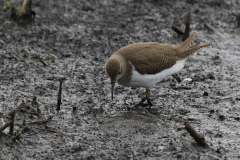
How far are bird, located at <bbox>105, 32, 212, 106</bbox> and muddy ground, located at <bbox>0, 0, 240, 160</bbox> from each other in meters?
0.54

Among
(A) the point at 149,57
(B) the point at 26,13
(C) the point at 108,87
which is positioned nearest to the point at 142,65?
(A) the point at 149,57

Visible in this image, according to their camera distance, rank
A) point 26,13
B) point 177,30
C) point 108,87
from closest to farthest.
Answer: point 108,87 < point 177,30 < point 26,13

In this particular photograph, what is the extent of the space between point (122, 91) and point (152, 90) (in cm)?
58

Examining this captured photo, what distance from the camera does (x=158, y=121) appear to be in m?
5.89

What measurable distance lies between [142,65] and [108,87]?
1.12m

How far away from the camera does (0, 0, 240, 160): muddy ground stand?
16.7 ft

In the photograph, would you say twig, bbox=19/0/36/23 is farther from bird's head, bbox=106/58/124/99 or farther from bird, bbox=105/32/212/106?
bird's head, bbox=106/58/124/99

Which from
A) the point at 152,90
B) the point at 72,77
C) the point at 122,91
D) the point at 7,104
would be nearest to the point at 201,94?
the point at 152,90

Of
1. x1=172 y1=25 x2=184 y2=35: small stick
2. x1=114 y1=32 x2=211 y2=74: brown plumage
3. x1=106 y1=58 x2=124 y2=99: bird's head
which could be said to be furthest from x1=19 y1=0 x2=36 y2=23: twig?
x1=106 y1=58 x2=124 y2=99: bird's head

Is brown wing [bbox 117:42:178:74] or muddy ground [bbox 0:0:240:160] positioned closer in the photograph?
muddy ground [bbox 0:0:240:160]

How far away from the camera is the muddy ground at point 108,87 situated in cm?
510

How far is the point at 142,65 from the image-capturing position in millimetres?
6027

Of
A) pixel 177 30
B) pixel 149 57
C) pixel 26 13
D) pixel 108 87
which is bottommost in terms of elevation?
pixel 108 87

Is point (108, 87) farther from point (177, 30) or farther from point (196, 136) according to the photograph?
point (177, 30)
